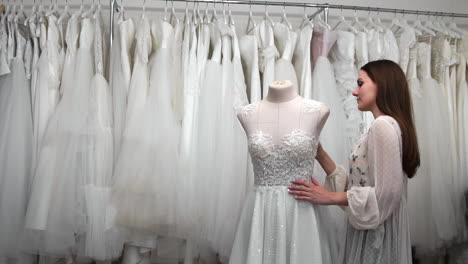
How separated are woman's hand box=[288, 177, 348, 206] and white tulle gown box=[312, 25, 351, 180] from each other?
48 centimetres

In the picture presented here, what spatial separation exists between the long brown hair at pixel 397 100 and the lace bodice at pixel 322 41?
74cm

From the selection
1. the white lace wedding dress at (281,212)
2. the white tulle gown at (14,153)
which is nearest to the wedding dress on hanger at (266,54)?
the white lace wedding dress at (281,212)

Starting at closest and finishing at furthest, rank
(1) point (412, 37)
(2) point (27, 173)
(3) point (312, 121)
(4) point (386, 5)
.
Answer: (3) point (312, 121), (2) point (27, 173), (1) point (412, 37), (4) point (386, 5)

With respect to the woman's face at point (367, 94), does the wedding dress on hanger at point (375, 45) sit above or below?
above

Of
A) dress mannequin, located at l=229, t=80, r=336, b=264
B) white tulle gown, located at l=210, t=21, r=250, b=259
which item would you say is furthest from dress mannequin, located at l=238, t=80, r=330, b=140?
white tulle gown, located at l=210, t=21, r=250, b=259

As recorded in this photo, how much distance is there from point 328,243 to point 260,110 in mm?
532

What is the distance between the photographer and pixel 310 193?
1428mm

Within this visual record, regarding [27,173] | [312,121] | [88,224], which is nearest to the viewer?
[312,121]

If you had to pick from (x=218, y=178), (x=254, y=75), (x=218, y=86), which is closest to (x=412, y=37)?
(x=254, y=75)

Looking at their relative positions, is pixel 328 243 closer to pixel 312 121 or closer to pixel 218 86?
pixel 312 121

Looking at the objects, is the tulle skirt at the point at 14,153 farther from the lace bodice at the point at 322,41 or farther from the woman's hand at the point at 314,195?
the lace bodice at the point at 322,41

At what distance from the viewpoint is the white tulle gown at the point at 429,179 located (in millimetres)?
2016

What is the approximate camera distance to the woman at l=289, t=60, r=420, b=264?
1.34 meters

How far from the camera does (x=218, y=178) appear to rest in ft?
6.19
